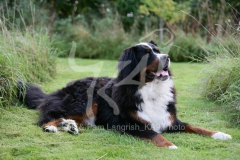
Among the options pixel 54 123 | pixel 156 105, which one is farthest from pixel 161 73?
pixel 54 123

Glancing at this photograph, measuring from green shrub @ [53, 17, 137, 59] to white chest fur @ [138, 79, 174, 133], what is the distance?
8723mm

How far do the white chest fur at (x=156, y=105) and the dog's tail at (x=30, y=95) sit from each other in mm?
1782

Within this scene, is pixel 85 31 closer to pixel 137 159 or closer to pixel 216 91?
pixel 216 91

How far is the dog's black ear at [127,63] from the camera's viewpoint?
434 cm

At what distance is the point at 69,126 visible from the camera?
4.30 metres

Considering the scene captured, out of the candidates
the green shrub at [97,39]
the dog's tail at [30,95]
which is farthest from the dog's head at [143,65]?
the green shrub at [97,39]

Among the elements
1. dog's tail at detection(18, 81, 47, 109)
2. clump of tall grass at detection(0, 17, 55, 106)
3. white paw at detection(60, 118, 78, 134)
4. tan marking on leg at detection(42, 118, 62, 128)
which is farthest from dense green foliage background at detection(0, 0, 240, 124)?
white paw at detection(60, 118, 78, 134)

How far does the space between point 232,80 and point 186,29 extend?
9628mm

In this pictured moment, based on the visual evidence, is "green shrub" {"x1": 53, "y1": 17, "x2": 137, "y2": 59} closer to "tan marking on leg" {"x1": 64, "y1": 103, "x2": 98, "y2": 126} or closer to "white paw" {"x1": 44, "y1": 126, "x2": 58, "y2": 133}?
"tan marking on leg" {"x1": 64, "y1": 103, "x2": 98, "y2": 126}

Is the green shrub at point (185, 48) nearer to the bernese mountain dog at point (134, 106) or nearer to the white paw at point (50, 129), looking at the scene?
the bernese mountain dog at point (134, 106)

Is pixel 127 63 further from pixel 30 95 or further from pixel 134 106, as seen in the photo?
pixel 30 95

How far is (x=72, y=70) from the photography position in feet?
32.4

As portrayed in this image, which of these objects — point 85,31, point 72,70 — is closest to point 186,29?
point 85,31

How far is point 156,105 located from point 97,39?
9.83 m
